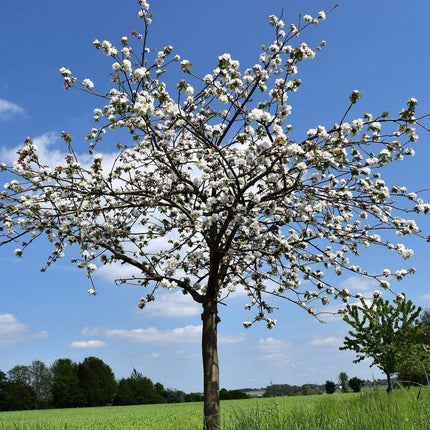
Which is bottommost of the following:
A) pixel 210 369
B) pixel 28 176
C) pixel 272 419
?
pixel 272 419

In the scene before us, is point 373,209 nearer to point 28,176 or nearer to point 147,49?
point 147,49

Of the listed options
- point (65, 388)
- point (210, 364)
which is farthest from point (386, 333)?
point (65, 388)

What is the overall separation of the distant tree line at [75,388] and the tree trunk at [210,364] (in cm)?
4777

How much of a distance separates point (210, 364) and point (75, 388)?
206 ft

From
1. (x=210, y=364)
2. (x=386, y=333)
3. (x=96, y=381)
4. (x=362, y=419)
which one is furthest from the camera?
(x=96, y=381)

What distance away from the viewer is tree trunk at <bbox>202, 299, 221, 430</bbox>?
10.1 metres

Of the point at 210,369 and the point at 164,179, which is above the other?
the point at 164,179

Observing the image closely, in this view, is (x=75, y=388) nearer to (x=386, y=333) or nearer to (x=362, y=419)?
(x=386, y=333)

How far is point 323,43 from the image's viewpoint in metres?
9.70

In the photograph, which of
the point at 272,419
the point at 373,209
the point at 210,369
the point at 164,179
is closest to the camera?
the point at 272,419

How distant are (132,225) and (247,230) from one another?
10.3 ft

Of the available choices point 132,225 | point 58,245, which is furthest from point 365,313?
point 58,245

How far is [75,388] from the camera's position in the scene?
64938mm

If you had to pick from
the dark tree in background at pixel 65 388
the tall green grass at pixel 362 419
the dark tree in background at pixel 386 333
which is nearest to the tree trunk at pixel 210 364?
the tall green grass at pixel 362 419
